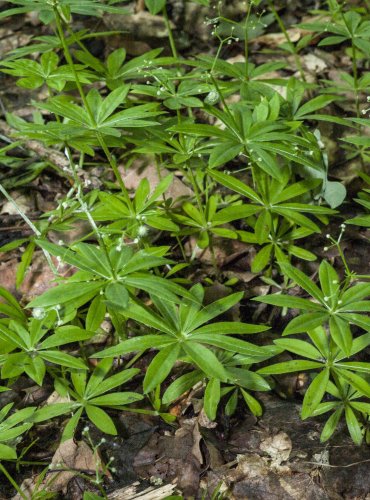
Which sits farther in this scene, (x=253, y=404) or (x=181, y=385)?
(x=253, y=404)

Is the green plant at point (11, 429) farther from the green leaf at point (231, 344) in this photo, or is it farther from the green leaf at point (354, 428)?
the green leaf at point (354, 428)

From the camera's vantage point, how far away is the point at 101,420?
2.58 meters

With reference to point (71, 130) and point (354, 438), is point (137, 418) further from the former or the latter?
point (71, 130)

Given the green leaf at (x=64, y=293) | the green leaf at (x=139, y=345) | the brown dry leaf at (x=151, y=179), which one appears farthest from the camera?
the brown dry leaf at (x=151, y=179)

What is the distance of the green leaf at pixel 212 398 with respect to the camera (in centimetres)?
248

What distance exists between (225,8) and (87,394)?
4197 mm

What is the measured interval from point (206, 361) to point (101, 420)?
615 millimetres

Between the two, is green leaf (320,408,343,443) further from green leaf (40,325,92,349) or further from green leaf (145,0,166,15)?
green leaf (145,0,166,15)

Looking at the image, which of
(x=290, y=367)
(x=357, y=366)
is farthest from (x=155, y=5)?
(x=357, y=366)

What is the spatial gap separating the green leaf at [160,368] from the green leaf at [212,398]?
289 millimetres

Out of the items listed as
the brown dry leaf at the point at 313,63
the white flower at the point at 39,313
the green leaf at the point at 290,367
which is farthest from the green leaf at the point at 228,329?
the brown dry leaf at the point at 313,63

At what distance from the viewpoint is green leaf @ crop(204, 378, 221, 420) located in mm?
2484

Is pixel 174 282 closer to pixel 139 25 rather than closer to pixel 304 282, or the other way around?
pixel 304 282

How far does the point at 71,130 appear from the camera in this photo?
265cm
